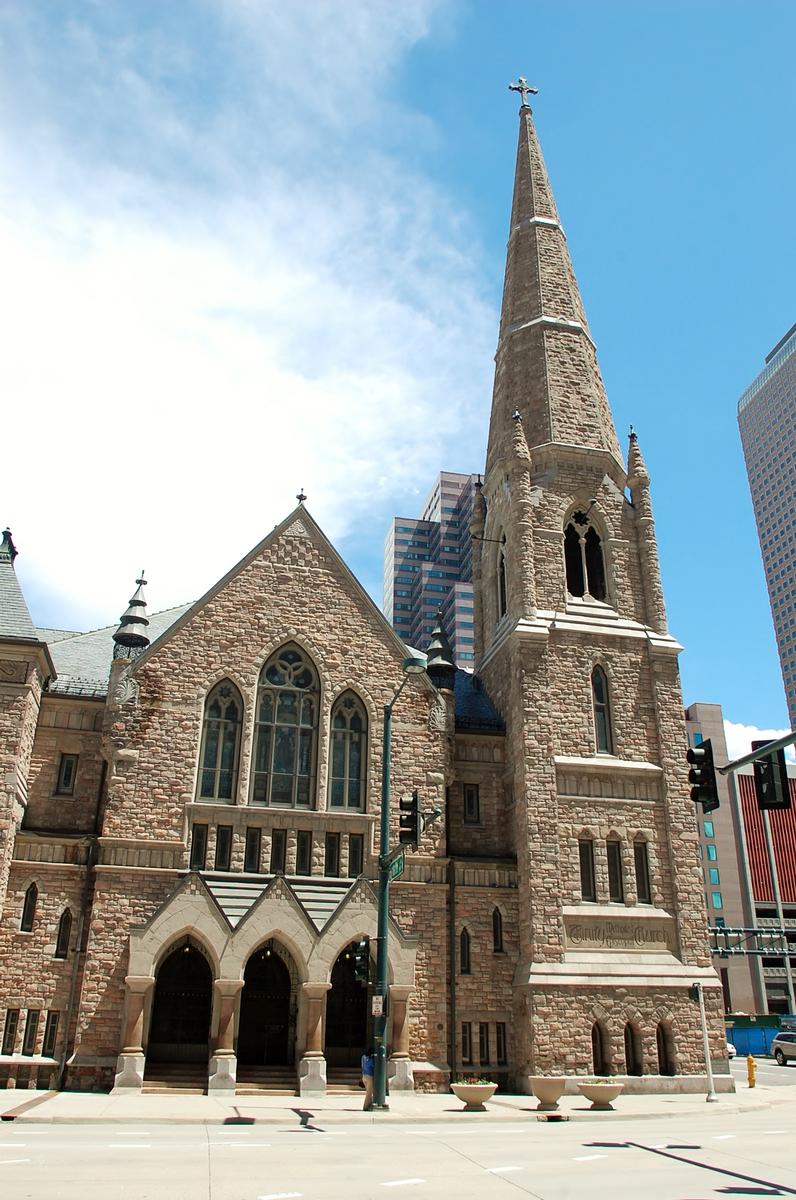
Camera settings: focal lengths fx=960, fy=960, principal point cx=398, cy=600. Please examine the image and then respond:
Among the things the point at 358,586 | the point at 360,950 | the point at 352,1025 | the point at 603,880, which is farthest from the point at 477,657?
the point at 360,950

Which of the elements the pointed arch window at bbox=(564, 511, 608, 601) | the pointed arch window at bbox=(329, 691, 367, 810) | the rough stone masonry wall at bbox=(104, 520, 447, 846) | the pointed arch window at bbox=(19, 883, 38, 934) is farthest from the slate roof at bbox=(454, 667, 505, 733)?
the pointed arch window at bbox=(19, 883, 38, 934)

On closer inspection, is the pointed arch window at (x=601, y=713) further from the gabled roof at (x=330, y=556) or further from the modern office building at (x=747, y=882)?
the modern office building at (x=747, y=882)

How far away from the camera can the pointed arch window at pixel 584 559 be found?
31719 millimetres

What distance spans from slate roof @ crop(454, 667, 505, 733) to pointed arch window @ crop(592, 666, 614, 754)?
290 centimetres

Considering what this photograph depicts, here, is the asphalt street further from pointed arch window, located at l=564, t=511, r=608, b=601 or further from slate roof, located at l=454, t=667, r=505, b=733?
pointed arch window, located at l=564, t=511, r=608, b=601

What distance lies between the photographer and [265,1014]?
26.0 m

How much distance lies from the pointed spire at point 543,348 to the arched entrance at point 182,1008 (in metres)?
19.0

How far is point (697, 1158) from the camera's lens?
13672 millimetres

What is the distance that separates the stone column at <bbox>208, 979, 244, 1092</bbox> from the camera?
22609mm

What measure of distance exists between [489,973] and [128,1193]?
17.9 meters

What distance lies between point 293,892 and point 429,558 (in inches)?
4879

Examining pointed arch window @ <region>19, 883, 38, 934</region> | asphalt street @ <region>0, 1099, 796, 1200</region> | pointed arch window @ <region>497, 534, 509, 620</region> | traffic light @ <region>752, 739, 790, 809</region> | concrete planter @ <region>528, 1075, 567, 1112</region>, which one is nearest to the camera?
asphalt street @ <region>0, 1099, 796, 1200</region>

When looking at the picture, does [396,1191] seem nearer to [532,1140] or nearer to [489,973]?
[532,1140]

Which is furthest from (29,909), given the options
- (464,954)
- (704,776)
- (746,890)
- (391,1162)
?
(746,890)
